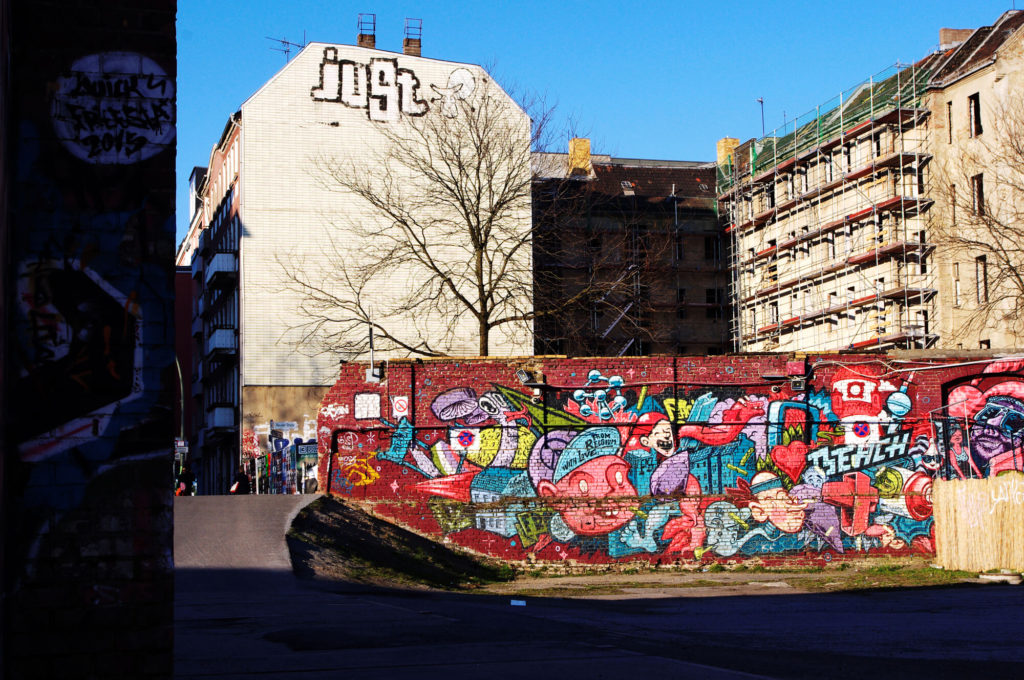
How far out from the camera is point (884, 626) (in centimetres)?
1285

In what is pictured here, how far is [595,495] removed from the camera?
89.1 ft

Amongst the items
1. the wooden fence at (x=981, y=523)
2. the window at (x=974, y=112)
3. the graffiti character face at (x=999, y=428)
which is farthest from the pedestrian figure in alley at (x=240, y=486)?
the window at (x=974, y=112)

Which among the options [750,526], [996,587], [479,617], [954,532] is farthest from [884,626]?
[750,526]

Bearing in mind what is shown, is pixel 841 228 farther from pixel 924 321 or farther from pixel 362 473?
pixel 362 473

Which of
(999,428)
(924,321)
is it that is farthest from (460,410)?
(924,321)

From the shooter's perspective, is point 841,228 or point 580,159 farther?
point 580,159

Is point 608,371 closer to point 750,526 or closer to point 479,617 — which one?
point 750,526

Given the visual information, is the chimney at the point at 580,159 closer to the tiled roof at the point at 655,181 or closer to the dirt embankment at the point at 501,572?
the tiled roof at the point at 655,181

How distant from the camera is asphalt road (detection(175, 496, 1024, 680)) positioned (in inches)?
357

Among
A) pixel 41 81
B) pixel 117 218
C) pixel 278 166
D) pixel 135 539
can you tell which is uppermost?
pixel 278 166

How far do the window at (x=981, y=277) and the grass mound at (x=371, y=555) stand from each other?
27.6 metres

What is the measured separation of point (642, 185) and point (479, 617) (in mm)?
49852

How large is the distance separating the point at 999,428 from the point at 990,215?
734 inches

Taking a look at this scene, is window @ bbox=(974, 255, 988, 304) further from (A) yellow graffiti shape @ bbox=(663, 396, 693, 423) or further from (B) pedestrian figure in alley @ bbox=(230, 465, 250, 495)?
(B) pedestrian figure in alley @ bbox=(230, 465, 250, 495)
